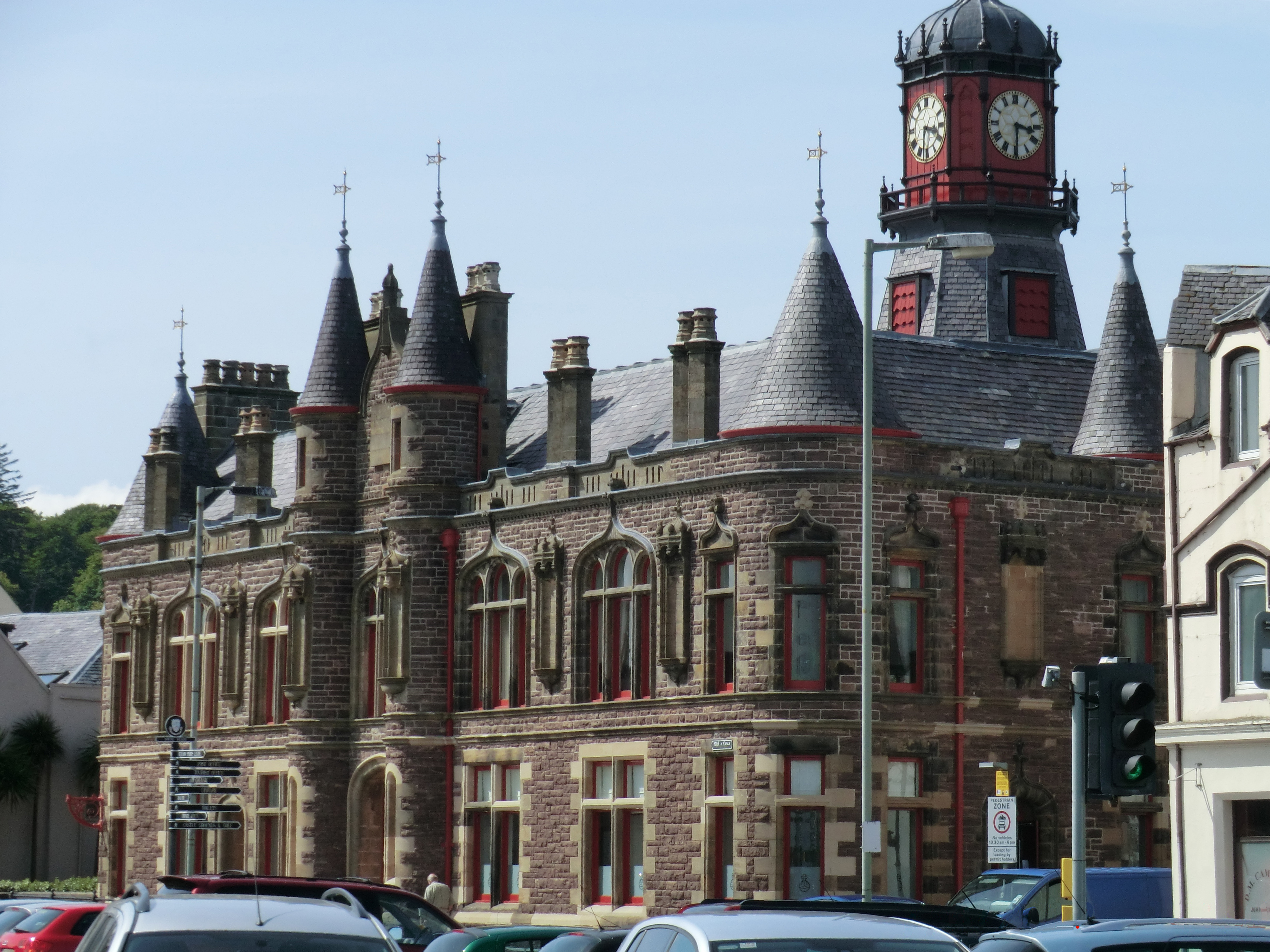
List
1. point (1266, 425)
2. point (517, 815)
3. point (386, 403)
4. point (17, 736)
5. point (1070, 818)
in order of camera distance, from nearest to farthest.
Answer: point (1266, 425) < point (1070, 818) < point (517, 815) < point (386, 403) < point (17, 736)

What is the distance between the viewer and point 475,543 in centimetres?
4706

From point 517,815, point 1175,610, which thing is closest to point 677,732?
point 517,815

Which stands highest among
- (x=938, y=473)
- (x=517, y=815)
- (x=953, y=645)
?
(x=938, y=473)

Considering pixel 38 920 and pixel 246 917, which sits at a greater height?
pixel 246 917

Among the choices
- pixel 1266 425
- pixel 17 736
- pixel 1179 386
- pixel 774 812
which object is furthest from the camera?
pixel 17 736

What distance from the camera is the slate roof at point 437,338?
4741 cm

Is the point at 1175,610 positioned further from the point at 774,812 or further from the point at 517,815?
the point at 517,815

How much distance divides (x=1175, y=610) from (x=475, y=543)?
17.7 meters

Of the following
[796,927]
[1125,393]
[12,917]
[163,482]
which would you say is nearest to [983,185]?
[1125,393]

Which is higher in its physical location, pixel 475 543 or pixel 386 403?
pixel 386 403

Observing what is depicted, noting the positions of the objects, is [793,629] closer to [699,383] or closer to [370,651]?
[699,383]

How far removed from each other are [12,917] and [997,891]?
12.4 metres

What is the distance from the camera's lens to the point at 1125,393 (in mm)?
43812

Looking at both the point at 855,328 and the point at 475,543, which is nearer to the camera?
the point at 855,328
